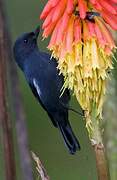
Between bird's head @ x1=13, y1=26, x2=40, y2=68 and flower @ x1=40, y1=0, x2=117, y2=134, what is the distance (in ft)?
3.42

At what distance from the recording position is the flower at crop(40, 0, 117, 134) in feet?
8.22

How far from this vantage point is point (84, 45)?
8.38 feet

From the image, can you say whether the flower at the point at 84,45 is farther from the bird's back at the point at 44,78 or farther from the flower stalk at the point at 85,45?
the bird's back at the point at 44,78

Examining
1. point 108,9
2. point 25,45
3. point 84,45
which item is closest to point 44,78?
Result: point 25,45

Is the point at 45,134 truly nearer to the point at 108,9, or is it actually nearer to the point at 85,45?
the point at 85,45

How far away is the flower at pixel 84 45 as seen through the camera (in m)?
2.51

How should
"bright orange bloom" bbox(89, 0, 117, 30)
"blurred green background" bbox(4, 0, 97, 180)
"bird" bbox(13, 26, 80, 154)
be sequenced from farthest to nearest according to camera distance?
"blurred green background" bbox(4, 0, 97, 180), "bird" bbox(13, 26, 80, 154), "bright orange bloom" bbox(89, 0, 117, 30)

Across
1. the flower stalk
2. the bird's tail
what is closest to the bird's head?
the bird's tail

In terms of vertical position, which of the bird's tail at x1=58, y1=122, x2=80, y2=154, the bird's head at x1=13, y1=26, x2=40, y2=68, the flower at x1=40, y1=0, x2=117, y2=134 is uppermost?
the bird's head at x1=13, y1=26, x2=40, y2=68

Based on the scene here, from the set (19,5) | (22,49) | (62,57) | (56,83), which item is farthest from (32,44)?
(62,57)

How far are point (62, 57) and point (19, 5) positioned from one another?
191cm

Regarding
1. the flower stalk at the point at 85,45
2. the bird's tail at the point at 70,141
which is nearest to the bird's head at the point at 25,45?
the bird's tail at the point at 70,141

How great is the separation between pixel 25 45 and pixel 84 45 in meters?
1.13

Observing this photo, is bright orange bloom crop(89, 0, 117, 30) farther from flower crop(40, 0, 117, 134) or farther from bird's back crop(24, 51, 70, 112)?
bird's back crop(24, 51, 70, 112)
